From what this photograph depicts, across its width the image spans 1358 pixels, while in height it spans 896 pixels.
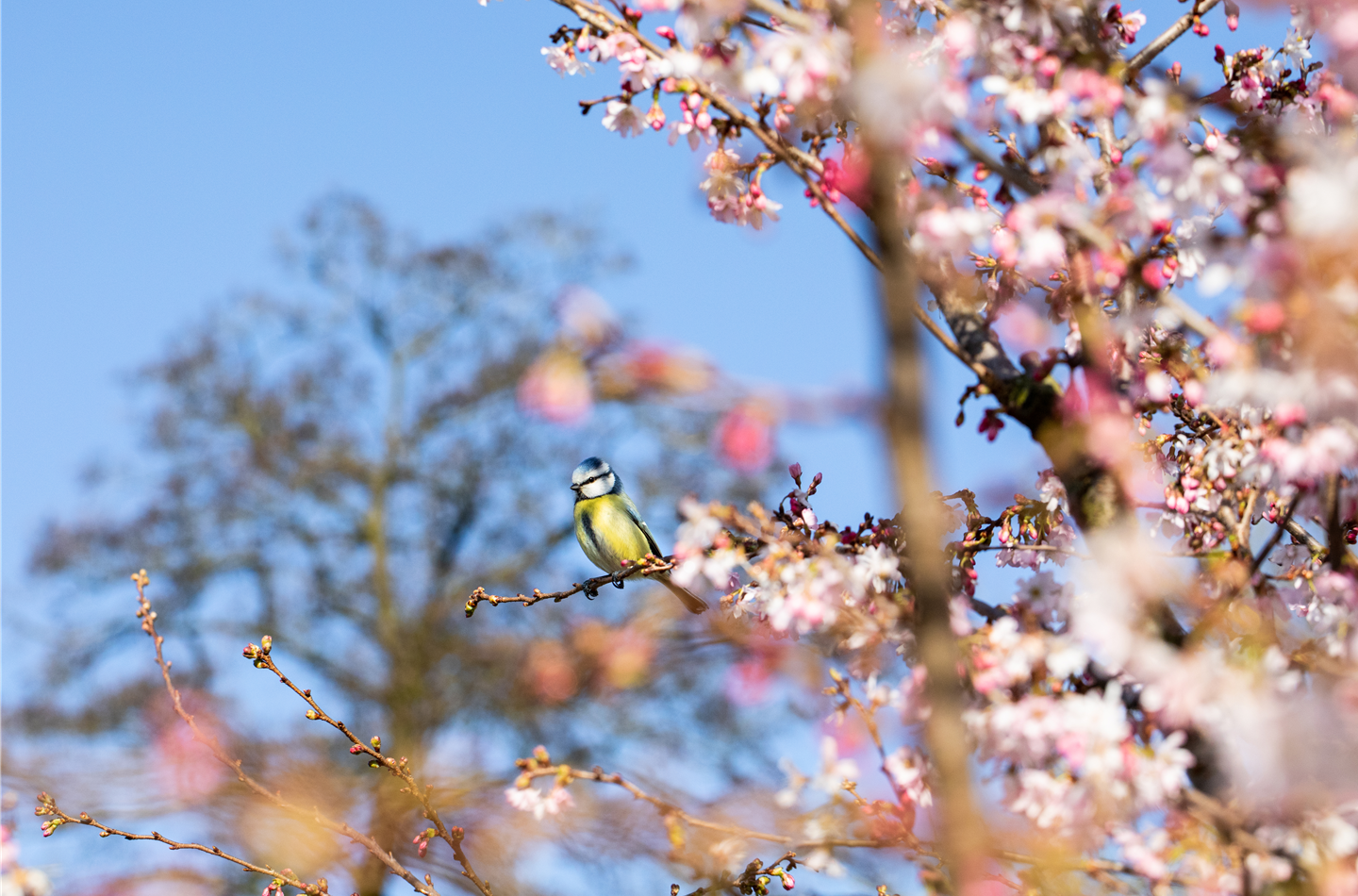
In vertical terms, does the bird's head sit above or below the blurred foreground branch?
above

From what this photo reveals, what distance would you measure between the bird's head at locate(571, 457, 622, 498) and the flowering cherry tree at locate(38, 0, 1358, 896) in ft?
10.2

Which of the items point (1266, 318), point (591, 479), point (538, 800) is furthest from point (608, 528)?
point (1266, 318)

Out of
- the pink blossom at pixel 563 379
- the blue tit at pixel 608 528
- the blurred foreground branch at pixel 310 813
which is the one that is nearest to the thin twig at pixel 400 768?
the blurred foreground branch at pixel 310 813

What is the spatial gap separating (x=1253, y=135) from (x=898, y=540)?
1.09m

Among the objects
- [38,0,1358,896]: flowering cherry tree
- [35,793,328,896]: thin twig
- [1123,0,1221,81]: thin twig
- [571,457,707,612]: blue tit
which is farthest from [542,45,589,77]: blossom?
[571,457,707,612]: blue tit

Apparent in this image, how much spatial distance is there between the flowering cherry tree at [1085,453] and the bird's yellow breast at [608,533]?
2.82 metres

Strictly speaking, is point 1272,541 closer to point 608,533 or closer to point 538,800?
point 538,800

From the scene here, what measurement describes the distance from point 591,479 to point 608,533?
1.39 ft

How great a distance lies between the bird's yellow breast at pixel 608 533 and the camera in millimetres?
5344

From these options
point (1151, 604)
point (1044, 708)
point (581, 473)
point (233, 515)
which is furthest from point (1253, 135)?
point (233, 515)

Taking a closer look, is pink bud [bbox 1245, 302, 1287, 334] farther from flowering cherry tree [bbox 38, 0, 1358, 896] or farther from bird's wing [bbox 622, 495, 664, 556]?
bird's wing [bbox 622, 495, 664, 556]

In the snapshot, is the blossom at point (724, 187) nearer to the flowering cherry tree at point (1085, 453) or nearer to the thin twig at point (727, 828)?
the flowering cherry tree at point (1085, 453)

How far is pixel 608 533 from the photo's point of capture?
5340 mm

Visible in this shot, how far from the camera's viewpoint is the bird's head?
18.5ft
